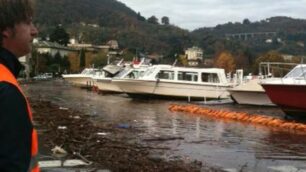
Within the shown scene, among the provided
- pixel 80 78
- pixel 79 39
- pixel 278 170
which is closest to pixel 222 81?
pixel 80 78

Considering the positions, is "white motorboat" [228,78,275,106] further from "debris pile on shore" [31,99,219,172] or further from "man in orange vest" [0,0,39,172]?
"man in orange vest" [0,0,39,172]

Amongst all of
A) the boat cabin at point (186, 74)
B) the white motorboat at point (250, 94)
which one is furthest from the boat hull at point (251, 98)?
the boat cabin at point (186, 74)

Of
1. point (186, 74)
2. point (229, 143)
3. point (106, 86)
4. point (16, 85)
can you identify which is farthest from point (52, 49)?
point (16, 85)

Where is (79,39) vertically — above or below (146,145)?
above

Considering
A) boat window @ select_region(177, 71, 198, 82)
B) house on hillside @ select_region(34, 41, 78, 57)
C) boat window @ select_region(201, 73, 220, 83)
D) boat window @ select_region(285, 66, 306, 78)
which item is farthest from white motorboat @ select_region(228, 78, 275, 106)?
house on hillside @ select_region(34, 41, 78, 57)

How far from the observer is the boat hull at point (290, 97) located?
21.2m

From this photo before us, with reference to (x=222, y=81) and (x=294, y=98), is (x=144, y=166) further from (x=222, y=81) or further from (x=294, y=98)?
(x=222, y=81)

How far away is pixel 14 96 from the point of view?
199 cm

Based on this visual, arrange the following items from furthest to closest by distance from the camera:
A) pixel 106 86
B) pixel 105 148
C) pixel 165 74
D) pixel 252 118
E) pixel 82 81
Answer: pixel 82 81 → pixel 106 86 → pixel 165 74 → pixel 252 118 → pixel 105 148

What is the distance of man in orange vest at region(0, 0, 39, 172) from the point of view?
6.33ft

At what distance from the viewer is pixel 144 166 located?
9.21m

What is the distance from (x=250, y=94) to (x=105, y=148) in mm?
21815

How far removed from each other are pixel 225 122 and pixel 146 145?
28.5 feet

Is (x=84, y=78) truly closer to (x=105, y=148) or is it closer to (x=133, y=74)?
(x=133, y=74)
